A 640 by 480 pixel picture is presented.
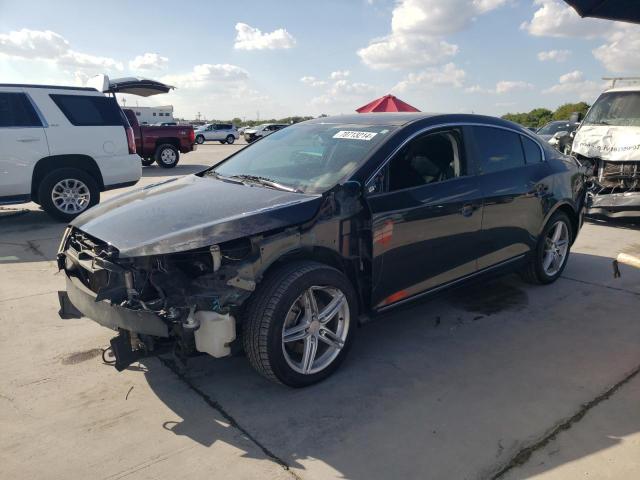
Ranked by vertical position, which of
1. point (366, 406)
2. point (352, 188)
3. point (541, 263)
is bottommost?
point (366, 406)

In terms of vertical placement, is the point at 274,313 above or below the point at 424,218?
below

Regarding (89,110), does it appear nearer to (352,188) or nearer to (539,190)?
(352,188)

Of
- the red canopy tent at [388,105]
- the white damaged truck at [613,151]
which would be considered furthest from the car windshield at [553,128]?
the white damaged truck at [613,151]

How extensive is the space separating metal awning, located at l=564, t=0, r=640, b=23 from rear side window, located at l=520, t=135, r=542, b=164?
1324mm

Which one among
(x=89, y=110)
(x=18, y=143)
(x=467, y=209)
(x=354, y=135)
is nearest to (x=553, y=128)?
(x=89, y=110)

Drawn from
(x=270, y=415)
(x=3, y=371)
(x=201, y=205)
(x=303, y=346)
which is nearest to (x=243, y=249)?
(x=201, y=205)

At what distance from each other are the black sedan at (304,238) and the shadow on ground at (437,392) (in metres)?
0.30

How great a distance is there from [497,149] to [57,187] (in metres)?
6.52

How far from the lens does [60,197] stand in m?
7.77

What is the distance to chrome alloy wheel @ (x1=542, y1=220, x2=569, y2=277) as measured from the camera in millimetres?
5008

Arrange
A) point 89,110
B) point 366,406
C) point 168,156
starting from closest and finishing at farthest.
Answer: point 366,406, point 89,110, point 168,156

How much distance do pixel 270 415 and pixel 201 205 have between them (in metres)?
1.35

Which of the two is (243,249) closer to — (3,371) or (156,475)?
(156,475)

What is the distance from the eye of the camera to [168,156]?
1708 centimetres
